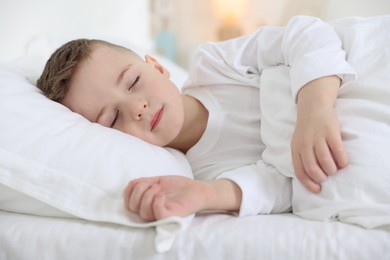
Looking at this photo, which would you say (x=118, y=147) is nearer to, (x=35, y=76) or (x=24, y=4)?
(x=35, y=76)

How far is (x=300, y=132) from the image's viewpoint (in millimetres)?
787

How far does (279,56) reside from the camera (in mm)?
1059

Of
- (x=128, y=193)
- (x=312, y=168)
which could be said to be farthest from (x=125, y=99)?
(x=312, y=168)

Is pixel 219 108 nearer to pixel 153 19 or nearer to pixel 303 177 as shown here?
pixel 303 177

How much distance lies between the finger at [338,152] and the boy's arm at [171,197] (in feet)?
0.59

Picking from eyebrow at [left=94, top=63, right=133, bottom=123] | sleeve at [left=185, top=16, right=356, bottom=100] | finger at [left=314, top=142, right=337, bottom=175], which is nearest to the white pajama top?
sleeve at [left=185, top=16, right=356, bottom=100]

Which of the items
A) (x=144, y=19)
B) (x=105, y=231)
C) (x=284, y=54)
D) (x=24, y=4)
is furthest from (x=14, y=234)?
(x=144, y=19)

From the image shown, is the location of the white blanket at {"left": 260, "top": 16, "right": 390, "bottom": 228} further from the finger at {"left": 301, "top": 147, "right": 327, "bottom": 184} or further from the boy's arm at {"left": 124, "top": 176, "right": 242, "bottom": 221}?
the boy's arm at {"left": 124, "top": 176, "right": 242, "bottom": 221}

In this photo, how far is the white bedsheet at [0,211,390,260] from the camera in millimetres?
644

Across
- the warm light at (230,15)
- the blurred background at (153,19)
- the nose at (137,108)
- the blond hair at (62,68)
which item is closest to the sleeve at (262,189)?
the nose at (137,108)

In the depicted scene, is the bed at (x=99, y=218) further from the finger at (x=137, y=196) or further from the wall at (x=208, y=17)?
the wall at (x=208, y=17)

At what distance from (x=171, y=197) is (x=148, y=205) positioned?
1.5 inches

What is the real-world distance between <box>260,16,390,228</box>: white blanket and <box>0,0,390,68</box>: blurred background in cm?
51

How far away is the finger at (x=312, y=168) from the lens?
74 cm
